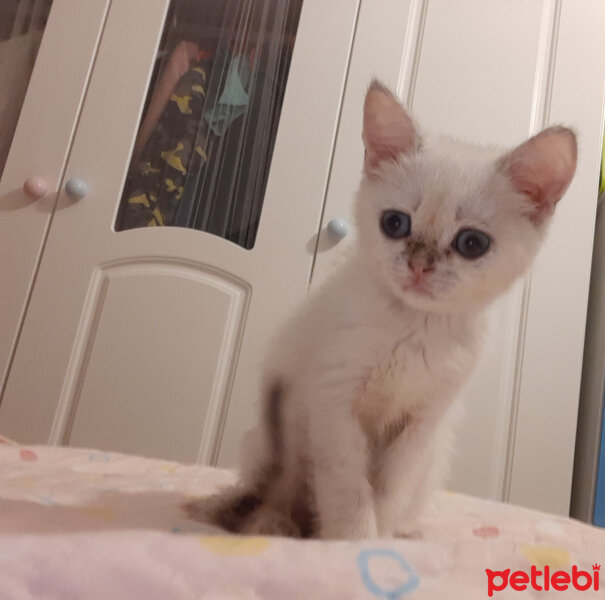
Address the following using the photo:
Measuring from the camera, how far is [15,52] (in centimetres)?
157

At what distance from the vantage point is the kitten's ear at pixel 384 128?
2.31 ft

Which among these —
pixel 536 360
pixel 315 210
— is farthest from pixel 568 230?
pixel 315 210

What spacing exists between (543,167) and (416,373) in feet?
0.95

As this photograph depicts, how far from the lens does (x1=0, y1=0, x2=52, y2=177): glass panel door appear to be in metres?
1.54

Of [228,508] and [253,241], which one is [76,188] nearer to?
[253,241]

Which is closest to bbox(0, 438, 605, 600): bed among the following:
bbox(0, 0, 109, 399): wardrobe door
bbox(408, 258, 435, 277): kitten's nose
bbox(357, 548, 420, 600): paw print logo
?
bbox(357, 548, 420, 600): paw print logo

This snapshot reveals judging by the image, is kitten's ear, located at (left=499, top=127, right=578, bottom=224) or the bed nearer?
the bed

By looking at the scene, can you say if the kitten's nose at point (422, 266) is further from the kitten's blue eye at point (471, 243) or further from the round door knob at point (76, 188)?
the round door knob at point (76, 188)

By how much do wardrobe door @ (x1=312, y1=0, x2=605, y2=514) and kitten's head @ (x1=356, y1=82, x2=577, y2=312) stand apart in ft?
2.05

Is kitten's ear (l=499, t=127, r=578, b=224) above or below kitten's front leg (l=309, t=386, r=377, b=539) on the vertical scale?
above

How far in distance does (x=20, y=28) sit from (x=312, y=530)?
5.32ft

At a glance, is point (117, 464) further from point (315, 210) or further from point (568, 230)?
point (568, 230)

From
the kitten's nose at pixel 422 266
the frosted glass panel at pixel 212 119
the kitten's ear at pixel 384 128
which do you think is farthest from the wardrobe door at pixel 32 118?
the kitten's nose at pixel 422 266

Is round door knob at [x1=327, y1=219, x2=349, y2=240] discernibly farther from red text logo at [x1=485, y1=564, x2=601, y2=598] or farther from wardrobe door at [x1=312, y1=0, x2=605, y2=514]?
red text logo at [x1=485, y1=564, x2=601, y2=598]
